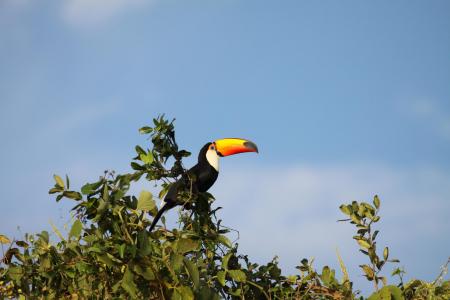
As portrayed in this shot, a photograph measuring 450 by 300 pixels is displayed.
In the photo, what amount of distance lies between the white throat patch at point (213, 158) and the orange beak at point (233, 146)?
0.17 metres

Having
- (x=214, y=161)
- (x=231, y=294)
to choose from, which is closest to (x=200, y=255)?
(x=231, y=294)

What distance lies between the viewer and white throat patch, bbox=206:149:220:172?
28.9 feet

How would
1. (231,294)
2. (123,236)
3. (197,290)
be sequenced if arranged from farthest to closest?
(231,294)
(123,236)
(197,290)

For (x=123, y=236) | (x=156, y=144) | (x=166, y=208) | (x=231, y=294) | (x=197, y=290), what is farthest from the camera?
(x=166, y=208)

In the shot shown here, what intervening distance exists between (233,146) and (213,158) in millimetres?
602

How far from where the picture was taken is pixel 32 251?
4.92m

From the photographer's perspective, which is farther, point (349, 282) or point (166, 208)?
point (166, 208)

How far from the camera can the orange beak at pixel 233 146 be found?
9.47 meters

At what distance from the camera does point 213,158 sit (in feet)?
→ 29.7

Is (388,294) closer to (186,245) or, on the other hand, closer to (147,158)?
(186,245)

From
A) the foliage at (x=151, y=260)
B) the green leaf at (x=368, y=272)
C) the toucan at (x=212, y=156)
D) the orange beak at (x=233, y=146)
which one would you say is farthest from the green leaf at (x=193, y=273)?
the orange beak at (x=233, y=146)

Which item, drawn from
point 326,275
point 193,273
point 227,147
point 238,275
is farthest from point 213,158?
point 193,273

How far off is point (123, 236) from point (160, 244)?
0.30 metres

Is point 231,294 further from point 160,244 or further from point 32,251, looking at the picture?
point 32,251
